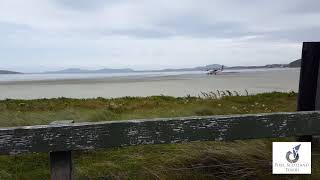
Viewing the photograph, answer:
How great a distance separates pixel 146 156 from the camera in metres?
5.23

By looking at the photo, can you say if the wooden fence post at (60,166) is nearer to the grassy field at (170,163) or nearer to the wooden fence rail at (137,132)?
the wooden fence rail at (137,132)

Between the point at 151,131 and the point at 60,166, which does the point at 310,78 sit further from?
the point at 60,166

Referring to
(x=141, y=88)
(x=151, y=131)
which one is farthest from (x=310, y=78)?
(x=141, y=88)

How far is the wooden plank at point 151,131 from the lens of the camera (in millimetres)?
3527

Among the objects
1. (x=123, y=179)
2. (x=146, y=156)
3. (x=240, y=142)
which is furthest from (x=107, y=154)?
(x=240, y=142)

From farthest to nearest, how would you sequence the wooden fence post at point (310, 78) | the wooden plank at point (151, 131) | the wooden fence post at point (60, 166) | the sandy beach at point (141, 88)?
the sandy beach at point (141, 88)
the wooden fence post at point (310, 78)
the wooden fence post at point (60, 166)
the wooden plank at point (151, 131)

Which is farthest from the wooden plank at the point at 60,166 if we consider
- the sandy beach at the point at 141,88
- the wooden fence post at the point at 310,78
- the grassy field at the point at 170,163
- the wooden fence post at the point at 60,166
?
the sandy beach at the point at 141,88

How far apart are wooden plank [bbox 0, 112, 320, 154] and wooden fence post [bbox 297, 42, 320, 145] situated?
112cm

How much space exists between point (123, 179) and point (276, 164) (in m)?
1.45

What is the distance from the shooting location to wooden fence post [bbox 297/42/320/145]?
5.25 m

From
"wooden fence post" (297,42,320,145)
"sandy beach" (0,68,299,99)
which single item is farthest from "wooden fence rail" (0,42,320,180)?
"sandy beach" (0,68,299,99)

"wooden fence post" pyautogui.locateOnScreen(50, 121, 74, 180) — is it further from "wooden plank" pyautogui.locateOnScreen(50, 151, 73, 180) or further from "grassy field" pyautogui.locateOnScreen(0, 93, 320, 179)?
"grassy field" pyautogui.locateOnScreen(0, 93, 320, 179)

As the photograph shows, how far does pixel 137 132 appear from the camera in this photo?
12.3 feet

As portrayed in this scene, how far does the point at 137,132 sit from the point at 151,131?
11 cm
